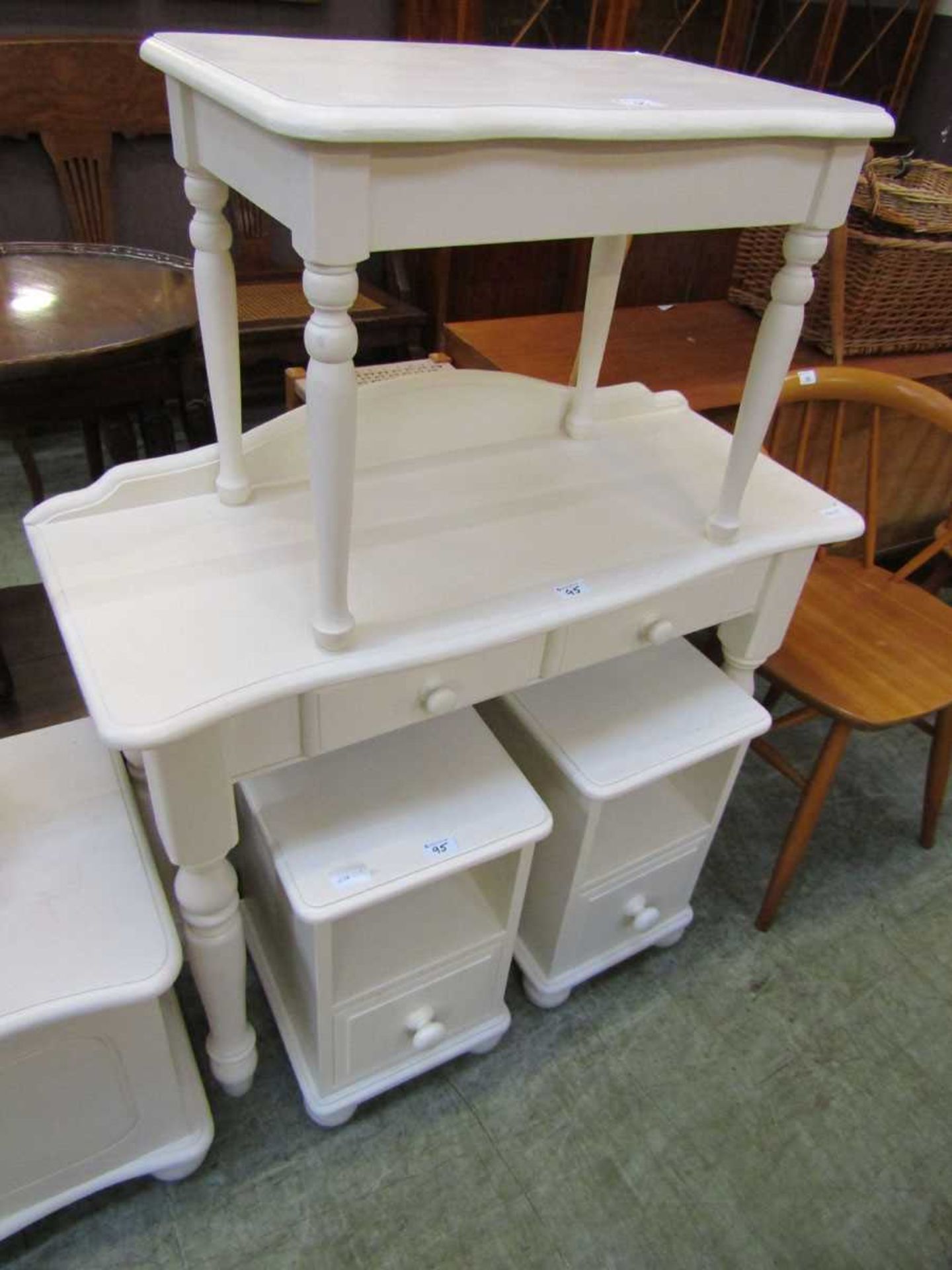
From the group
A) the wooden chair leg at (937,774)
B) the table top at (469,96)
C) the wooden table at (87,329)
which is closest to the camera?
the table top at (469,96)

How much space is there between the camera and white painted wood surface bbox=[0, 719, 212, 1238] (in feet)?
2.98

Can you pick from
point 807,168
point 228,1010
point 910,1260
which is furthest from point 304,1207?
point 807,168

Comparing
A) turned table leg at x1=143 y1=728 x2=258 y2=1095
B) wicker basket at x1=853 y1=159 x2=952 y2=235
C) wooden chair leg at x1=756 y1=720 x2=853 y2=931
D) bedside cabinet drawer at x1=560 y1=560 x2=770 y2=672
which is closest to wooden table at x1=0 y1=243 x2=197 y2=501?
turned table leg at x1=143 y1=728 x2=258 y2=1095

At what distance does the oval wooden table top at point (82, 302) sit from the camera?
1.28 metres

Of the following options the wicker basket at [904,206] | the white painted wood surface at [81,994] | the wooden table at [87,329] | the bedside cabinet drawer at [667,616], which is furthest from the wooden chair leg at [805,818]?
the wooden table at [87,329]

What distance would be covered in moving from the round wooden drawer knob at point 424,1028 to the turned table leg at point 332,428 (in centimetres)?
60

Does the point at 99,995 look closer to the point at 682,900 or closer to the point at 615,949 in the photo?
the point at 615,949

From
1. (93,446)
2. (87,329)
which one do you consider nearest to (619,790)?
(87,329)

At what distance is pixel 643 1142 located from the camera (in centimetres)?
126

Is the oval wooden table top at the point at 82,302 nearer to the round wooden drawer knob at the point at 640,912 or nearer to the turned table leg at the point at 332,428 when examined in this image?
the turned table leg at the point at 332,428

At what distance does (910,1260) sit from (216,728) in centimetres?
119

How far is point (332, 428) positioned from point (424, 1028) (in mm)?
842

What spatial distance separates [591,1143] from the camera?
125cm

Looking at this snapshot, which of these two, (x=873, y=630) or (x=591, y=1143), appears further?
(x=873, y=630)
